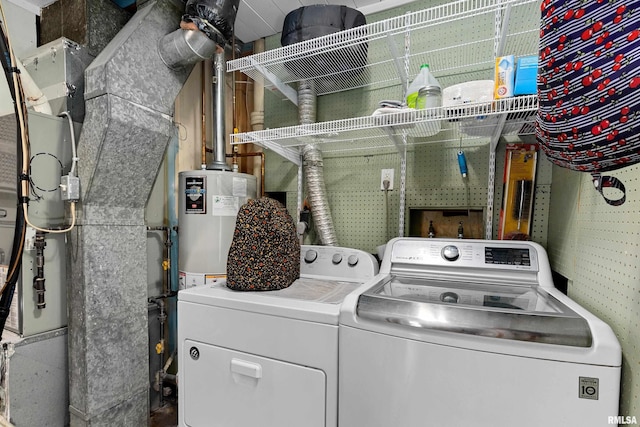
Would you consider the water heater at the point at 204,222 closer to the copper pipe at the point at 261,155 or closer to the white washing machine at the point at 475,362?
the copper pipe at the point at 261,155

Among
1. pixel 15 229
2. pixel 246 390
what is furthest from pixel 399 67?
pixel 15 229

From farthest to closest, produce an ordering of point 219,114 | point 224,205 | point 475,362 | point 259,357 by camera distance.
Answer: point 219,114, point 224,205, point 259,357, point 475,362

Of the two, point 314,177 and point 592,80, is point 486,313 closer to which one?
point 592,80

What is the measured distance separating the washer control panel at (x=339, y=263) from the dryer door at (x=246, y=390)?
1.92ft

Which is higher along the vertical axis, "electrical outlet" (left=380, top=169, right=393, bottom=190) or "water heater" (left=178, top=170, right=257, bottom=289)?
"electrical outlet" (left=380, top=169, right=393, bottom=190)

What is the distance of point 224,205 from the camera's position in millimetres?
1838

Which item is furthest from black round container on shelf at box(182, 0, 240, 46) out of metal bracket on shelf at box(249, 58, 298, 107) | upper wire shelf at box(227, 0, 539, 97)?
metal bracket on shelf at box(249, 58, 298, 107)

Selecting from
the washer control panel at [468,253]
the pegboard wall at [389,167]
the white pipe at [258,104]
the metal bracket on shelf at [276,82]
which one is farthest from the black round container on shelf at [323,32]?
the washer control panel at [468,253]

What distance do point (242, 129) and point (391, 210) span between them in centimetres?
137

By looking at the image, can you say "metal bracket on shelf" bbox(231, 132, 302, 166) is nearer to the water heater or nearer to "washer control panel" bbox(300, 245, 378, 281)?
the water heater

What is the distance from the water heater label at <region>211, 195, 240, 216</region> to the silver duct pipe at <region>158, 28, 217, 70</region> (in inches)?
30.9

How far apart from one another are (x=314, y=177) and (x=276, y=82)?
0.61m

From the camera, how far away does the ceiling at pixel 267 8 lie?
1822mm

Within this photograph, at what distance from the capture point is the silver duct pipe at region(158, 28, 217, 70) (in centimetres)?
157
